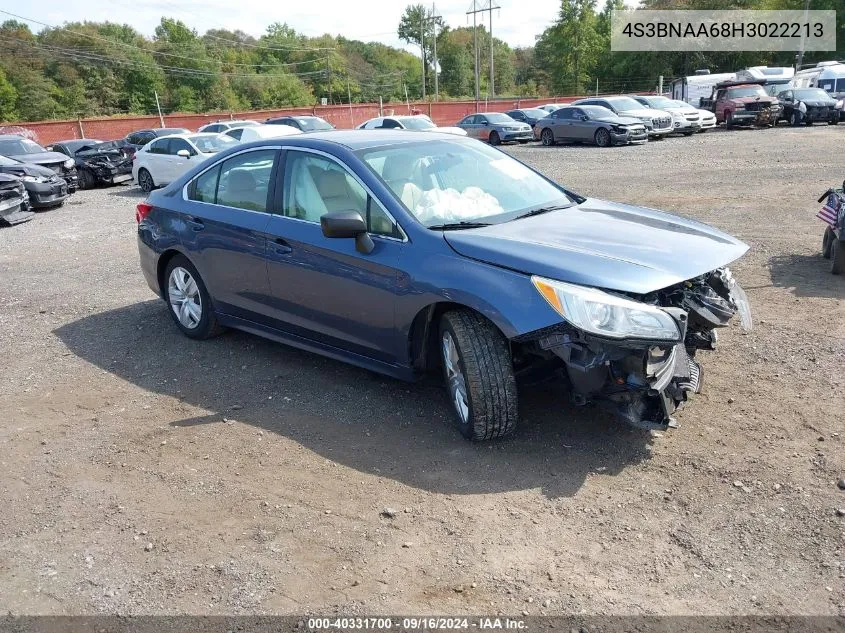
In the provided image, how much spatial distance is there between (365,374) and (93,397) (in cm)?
196

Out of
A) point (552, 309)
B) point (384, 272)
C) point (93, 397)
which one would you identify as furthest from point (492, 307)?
point (93, 397)

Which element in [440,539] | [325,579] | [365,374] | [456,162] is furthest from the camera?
[365,374]

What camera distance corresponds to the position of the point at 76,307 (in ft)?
25.0

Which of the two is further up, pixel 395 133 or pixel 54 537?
pixel 395 133

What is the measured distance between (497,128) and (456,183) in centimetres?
2497

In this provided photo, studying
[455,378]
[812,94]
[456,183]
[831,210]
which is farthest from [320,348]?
[812,94]

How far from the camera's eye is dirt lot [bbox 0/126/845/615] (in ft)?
10.1

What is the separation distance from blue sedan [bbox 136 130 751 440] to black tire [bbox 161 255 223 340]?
36 mm

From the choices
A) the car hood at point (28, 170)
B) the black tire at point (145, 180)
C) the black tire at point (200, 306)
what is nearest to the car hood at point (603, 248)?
the black tire at point (200, 306)

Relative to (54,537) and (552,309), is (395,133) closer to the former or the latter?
(552,309)

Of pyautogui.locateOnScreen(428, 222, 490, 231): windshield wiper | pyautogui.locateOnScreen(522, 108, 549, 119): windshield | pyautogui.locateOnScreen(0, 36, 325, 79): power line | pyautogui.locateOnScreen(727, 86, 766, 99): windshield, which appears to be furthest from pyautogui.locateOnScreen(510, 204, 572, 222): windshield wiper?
pyautogui.locateOnScreen(0, 36, 325, 79): power line

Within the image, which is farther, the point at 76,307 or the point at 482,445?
the point at 76,307

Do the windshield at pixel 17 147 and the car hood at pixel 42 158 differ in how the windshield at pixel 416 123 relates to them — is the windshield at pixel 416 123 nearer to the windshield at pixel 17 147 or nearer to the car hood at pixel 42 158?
the car hood at pixel 42 158

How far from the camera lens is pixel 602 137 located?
79.7ft
